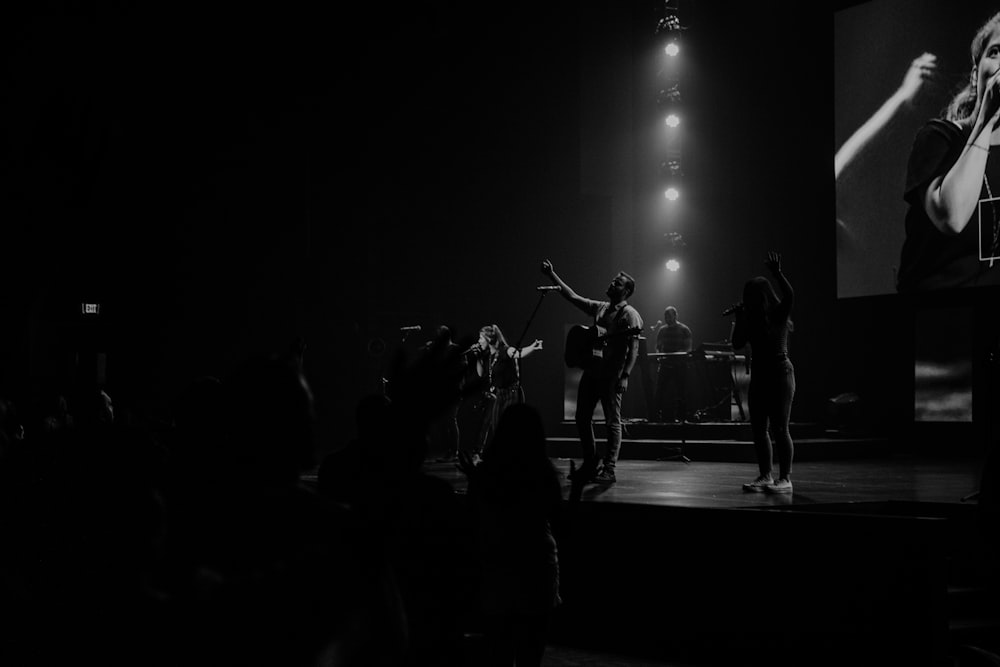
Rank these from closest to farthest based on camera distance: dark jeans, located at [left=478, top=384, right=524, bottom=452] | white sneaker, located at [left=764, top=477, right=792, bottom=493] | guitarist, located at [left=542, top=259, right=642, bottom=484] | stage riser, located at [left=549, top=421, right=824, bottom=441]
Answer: white sneaker, located at [left=764, top=477, right=792, bottom=493], guitarist, located at [left=542, top=259, right=642, bottom=484], dark jeans, located at [left=478, top=384, right=524, bottom=452], stage riser, located at [left=549, top=421, right=824, bottom=441]

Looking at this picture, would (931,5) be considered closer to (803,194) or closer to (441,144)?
(803,194)

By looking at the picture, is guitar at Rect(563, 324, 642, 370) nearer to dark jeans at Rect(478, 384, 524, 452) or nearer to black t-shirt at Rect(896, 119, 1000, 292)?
dark jeans at Rect(478, 384, 524, 452)

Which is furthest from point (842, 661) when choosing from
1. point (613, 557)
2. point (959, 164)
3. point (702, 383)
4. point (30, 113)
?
point (30, 113)

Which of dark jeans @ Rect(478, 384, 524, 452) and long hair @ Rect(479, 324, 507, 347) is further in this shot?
long hair @ Rect(479, 324, 507, 347)

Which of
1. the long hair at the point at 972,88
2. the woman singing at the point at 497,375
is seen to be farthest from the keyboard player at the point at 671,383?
the long hair at the point at 972,88

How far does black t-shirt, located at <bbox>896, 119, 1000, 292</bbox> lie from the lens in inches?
445

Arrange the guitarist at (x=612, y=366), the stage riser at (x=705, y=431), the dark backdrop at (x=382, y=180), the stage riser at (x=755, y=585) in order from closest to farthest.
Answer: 1. the stage riser at (x=755, y=585)
2. the guitarist at (x=612, y=366)
3. the stage riser at (x=705, y=431)
4. the dark backdrop at (x=382, y=180)

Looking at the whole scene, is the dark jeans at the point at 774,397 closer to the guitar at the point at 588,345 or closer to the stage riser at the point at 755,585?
the stage riser at the point at 755,585

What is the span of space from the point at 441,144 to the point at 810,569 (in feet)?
36.4

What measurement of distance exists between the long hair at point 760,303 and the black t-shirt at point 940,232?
570cm

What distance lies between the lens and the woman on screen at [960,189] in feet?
36.9

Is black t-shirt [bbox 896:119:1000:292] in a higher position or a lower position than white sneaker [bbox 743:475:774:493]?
higher

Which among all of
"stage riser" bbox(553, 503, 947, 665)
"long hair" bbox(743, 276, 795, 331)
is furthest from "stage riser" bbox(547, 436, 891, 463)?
"stage riser" bbox(553, 503, 947, 665)

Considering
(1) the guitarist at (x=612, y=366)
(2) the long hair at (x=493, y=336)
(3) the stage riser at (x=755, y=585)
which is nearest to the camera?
(3) the stage riser at (x=755, y=585)
